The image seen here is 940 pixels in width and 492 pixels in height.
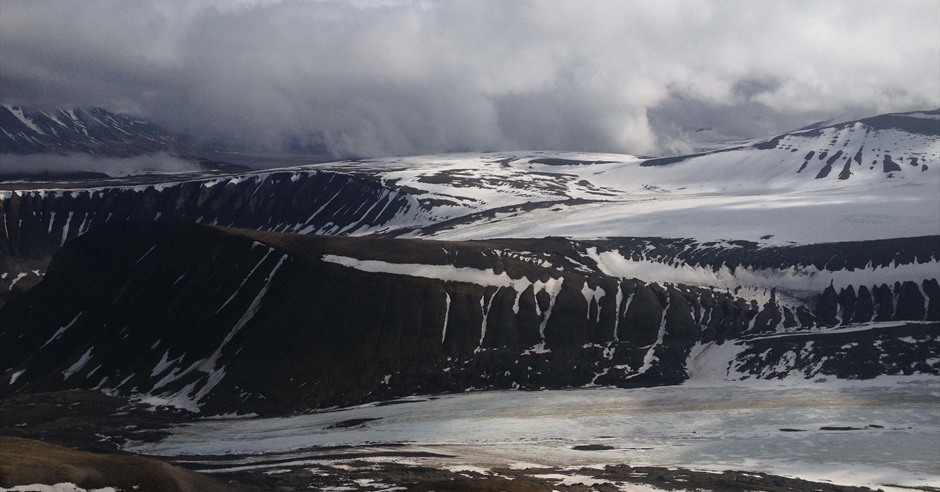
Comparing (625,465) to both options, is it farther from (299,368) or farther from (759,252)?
(759,252)

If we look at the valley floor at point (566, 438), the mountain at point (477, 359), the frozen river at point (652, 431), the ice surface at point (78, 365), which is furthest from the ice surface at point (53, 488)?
the ice surface at point (78, 365)

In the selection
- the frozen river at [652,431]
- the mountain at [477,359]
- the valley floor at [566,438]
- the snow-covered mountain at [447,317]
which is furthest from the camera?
the snow-covered mountain at [447,317]

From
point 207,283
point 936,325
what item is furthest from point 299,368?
point 936,325

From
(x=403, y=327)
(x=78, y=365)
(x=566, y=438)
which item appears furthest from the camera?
(x=78, y=365)

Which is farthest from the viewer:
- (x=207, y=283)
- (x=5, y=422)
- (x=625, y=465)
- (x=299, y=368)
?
(x=207, y=283)

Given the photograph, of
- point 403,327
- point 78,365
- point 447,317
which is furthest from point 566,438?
point 78,365

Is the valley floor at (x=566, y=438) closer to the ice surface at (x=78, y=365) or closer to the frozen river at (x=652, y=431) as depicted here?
the frozen river at (x=652, y=431)

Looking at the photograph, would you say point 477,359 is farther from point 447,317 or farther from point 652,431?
point 652,431
